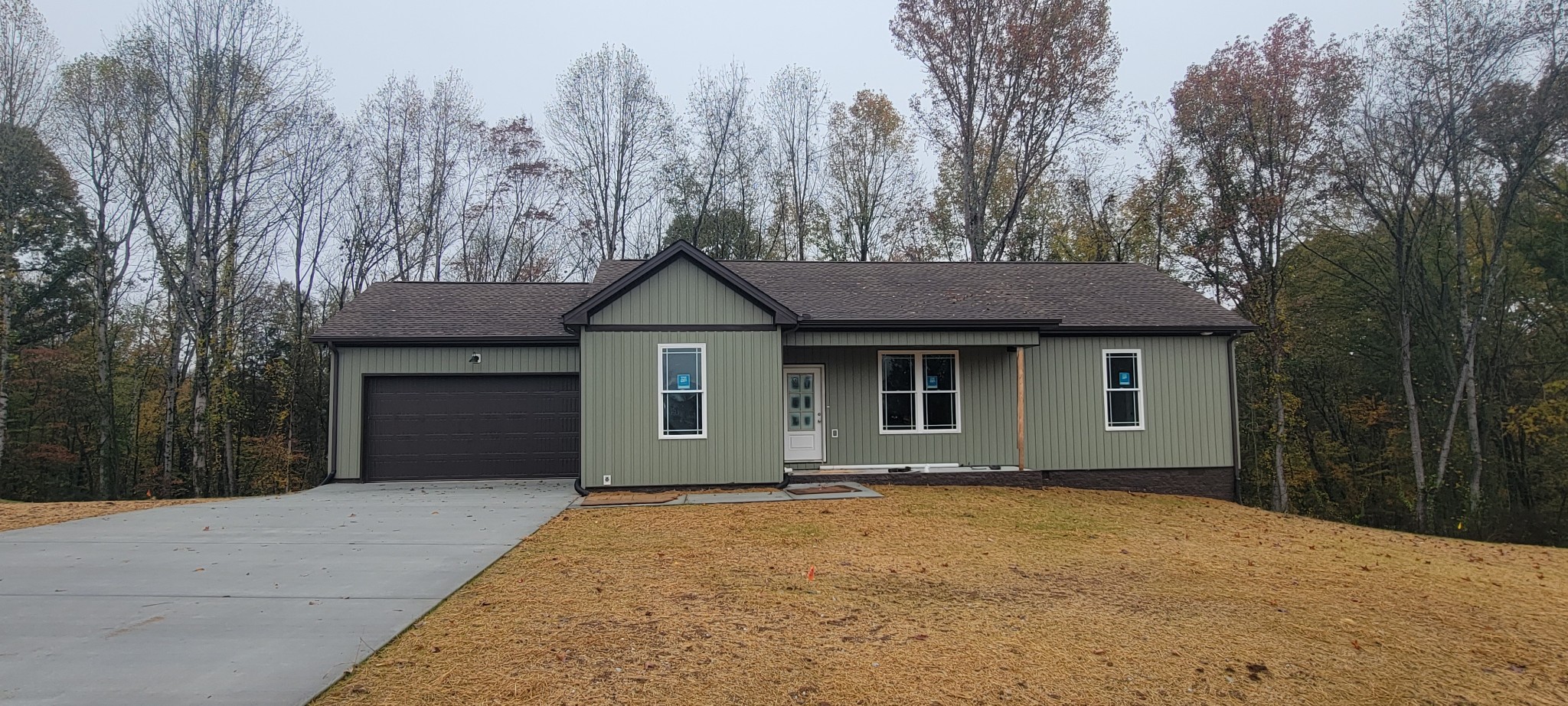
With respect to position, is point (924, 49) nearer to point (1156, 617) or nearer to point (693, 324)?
point (693, 324)

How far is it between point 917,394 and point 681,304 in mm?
4505

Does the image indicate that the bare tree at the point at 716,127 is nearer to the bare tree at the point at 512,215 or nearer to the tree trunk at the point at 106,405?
the bare tree at the point at 512,215

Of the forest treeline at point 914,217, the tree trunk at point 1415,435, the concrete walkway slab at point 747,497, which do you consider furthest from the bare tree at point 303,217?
the tree trunk at point 1415,435

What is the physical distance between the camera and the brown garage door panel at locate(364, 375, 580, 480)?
13875 mm

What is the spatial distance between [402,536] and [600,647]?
15.2 ft

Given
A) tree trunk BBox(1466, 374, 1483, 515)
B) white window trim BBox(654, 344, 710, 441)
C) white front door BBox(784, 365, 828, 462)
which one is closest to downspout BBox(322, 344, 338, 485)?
white window trim BBox(654, 344, 710, 441)

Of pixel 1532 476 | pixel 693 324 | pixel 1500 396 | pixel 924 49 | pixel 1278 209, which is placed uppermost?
pixel 924 49

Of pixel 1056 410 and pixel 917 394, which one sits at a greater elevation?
pixel 917 394

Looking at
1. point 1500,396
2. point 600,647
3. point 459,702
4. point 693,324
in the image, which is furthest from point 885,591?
point 1500,396

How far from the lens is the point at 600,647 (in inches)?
177

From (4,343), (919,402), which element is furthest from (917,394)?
(4,343)

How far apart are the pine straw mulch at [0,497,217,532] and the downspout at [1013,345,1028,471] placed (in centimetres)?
1257

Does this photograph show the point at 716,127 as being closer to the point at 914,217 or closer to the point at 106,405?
the point at 914,217

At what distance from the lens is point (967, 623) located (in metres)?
5.05
